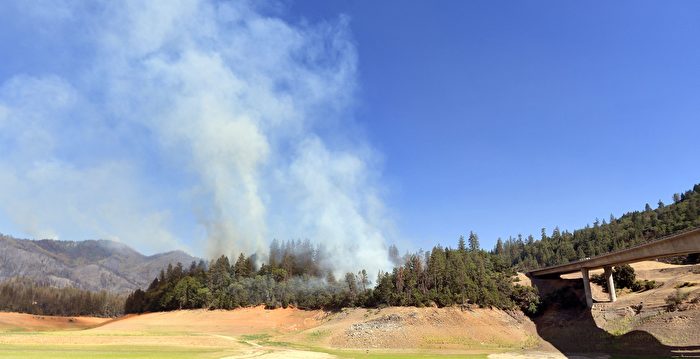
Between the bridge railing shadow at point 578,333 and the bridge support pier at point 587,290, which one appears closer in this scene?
the bridge railing shadow at point 578,333

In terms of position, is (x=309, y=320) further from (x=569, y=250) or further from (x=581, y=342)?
(x=569, y=250)

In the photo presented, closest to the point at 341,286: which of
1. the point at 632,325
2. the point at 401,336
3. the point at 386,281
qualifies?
the point at 386,281

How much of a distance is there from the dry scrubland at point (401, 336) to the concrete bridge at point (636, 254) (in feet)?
20.5

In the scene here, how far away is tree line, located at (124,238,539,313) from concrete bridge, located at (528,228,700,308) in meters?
10.4

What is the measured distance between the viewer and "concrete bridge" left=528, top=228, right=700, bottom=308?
48.1 m

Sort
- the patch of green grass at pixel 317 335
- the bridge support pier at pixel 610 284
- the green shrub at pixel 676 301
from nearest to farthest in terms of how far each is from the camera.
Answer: the green shrub at pixel 676 301, the patch of green grass at pixel 317 335, the bridge support pier at pixel 610 284

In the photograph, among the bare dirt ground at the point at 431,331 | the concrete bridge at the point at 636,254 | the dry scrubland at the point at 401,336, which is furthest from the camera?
the bare dirt ground at the point at 431,331

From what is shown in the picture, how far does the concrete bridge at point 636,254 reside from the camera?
48.1 metres

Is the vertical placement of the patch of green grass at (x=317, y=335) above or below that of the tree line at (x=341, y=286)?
below

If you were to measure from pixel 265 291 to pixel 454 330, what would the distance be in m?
60.3

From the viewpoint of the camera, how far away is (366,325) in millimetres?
73125

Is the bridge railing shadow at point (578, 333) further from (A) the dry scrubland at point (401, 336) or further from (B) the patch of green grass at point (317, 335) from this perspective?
(B) the patch of green grass at point (317, 335)

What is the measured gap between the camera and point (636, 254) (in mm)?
66500

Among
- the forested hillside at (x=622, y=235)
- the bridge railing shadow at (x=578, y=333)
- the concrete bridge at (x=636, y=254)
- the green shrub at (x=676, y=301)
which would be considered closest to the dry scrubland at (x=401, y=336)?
the bridge railing shadow at (x=578, y=333)
